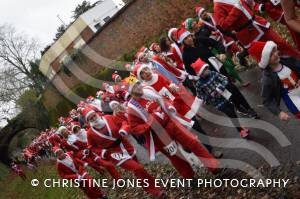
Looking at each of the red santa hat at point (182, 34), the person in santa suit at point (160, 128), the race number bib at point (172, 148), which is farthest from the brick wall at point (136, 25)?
the race number bib at point (172, 148)

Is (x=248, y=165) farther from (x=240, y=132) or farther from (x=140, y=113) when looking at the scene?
(x=140, y=113)

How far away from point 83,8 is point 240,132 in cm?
Result: 7098

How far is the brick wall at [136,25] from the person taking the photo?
24.2m

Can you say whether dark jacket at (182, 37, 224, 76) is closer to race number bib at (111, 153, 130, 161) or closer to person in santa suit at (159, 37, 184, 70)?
person in santa suit at (159, 37, 184, 70)

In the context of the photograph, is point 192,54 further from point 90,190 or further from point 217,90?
point 90,190

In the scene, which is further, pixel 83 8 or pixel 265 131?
pixel 83 8

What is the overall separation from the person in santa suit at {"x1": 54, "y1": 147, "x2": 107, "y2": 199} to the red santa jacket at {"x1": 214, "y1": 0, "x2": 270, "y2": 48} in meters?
4.97

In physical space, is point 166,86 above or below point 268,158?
above

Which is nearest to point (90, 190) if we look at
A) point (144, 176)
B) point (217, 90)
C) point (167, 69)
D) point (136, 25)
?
point (144, 176)

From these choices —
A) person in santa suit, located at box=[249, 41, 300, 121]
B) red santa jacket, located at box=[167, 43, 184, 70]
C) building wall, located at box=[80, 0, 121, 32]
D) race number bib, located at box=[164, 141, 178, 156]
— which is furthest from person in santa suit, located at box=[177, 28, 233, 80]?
building wall, located at box=[80, 0, 121, 32]

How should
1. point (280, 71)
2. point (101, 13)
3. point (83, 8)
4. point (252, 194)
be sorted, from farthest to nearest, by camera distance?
point (83, 8)
point (101, 13)
point (252, 194)
point (280, 71)

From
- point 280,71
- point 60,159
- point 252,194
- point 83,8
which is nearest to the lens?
point 280,71

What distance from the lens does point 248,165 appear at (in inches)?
302

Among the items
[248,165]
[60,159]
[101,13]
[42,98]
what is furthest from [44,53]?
[248,165]
